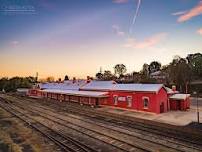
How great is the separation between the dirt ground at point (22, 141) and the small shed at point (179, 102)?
24.1 metres

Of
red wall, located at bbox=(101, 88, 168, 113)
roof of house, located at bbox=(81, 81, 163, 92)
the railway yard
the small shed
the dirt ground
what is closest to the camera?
the railway yard

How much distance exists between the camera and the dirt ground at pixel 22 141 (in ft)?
57.5

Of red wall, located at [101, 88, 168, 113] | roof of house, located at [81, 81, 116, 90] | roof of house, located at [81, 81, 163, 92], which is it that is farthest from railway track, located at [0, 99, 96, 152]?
roof of house, located at [81, 81, 116, 90]

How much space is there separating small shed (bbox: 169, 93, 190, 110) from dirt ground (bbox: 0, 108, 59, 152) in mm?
24146

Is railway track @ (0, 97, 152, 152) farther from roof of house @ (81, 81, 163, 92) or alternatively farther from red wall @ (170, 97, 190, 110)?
red wall @ (170, 97, 190, 110)

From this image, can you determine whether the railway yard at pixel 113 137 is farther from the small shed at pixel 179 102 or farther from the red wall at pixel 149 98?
the small shed at pixel 179 102

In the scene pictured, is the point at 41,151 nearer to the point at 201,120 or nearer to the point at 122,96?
the point at 201,120

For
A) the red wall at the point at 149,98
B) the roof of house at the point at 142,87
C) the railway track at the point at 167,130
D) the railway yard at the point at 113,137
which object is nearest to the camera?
the railway yard at the point at 113,137

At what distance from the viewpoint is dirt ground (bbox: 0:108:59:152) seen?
1752 cm

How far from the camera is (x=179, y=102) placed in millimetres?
37062

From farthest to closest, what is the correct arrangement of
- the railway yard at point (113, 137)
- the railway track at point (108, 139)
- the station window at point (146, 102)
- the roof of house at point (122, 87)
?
the roof of house at point (122, 87) → the station window at point (146, 102) → the railway yard at point (113, 137) → the railway track at point (108, 139)

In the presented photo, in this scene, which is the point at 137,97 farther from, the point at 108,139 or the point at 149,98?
the point at 108,139

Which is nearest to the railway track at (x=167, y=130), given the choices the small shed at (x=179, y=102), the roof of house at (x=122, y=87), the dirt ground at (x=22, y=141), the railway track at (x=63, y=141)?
the railway track at (x=63, y=141)

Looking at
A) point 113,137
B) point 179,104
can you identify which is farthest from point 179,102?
point 113,137
